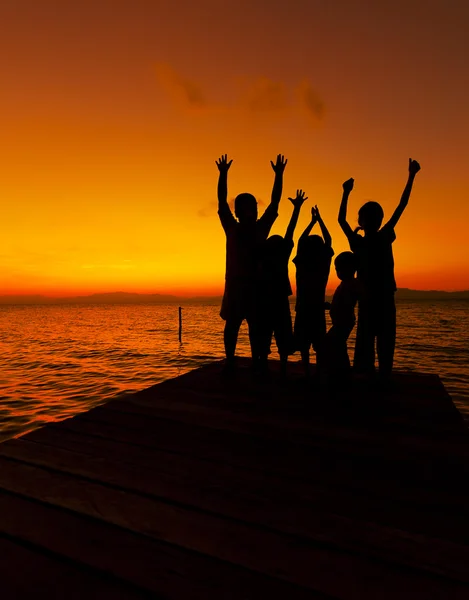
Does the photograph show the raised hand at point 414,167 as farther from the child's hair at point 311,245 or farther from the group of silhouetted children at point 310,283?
the child's hair at point 311,245

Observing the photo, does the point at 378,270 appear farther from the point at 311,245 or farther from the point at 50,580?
the point at 50,580

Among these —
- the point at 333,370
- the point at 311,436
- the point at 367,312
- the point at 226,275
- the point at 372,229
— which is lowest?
the point at 311,436

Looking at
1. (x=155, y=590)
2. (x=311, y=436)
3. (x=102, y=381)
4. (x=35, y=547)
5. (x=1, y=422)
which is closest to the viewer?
(x=155, y=590)

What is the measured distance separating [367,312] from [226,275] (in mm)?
1922

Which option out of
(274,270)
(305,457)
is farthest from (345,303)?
(305,457)

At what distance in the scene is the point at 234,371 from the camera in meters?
5.11

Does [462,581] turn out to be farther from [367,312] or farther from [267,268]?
[267,268]

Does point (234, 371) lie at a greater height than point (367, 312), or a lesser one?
lesser

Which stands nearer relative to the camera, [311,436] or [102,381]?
[311,436]

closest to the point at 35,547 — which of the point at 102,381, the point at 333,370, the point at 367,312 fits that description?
the point at 333,370

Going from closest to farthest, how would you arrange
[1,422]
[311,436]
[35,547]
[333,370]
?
1. [35,547]
2. [311,436]
3. [333,370]
4. [1,422]

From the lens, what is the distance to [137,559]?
1.52 m

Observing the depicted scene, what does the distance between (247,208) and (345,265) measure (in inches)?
58.9

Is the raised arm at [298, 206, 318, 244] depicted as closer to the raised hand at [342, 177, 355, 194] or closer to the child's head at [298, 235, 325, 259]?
the child's head at [298, 235, 325, 259]
